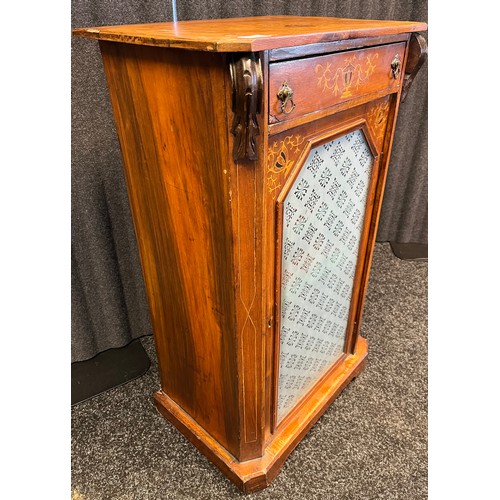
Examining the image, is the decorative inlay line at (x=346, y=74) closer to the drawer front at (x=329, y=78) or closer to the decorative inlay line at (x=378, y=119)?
the drawer front at (x=329, y=78)

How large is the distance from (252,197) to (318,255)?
1.10 feet

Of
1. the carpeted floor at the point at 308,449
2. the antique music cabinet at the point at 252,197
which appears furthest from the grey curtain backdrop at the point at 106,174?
the antique music cabinet at the point at 252,197

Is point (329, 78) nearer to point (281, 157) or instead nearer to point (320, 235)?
point (281, 157)

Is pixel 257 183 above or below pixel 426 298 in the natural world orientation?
above

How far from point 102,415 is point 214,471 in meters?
0.40

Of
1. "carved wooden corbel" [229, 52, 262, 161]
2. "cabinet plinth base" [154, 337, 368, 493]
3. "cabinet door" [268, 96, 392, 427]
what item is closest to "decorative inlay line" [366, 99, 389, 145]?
"cabinet door" [268, 96, 392, 427]

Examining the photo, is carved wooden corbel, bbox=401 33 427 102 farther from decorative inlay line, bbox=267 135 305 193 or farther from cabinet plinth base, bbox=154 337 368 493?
cabinet plinth base, bbox=154 337 368 493

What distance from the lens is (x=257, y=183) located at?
76 centimetres

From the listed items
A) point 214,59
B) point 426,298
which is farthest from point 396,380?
point 214,59

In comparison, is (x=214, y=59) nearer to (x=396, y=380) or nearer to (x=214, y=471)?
(x=214, y=471)

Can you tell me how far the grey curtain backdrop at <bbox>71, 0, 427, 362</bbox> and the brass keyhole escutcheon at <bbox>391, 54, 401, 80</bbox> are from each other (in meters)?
0.56

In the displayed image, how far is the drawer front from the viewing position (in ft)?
2.32

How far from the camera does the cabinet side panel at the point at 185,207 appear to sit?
0.73 m

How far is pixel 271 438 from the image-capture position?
1.17 meters
